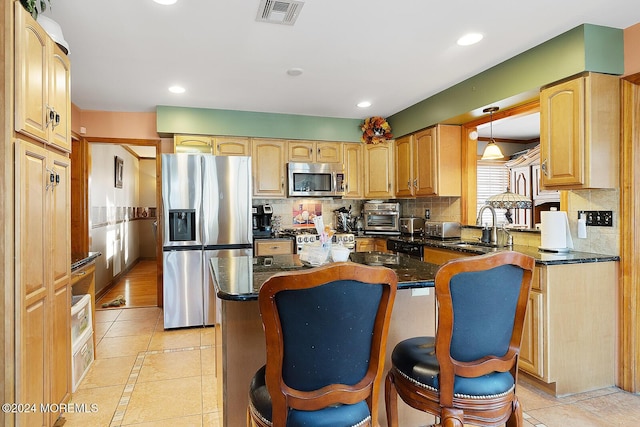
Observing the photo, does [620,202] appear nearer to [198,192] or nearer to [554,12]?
[554,12]

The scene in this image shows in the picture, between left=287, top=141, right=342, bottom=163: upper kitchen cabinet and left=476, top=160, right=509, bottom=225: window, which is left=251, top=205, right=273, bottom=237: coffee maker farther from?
left=476, top=160, right=509, bottom=225: window

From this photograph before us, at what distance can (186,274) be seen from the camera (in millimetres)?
3912

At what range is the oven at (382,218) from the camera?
4.81m

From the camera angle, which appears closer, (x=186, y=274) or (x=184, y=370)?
(x=184, y=370)

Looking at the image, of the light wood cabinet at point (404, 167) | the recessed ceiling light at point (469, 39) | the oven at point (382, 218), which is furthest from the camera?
the oven at point (382, 218)

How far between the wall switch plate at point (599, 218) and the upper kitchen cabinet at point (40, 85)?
3.47 meters

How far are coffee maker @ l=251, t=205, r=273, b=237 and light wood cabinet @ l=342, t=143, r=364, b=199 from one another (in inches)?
40.6

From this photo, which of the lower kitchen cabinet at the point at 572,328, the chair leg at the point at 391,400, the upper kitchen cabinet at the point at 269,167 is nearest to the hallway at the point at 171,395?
the lower kitchen cabinet at the point at 572,328

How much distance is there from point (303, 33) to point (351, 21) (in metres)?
0.35

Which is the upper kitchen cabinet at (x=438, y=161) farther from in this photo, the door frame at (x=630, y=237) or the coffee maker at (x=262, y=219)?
the coffee maker at (x=262, y=219)

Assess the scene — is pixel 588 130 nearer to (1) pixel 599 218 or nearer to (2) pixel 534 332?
(1) pixel 599 218

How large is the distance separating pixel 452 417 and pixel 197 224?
318cm

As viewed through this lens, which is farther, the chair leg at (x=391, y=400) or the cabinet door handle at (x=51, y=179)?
the cabinet door handle at (x=51, y=179)

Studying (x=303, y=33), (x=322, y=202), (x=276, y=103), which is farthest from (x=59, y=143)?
(x=322, y=202)
